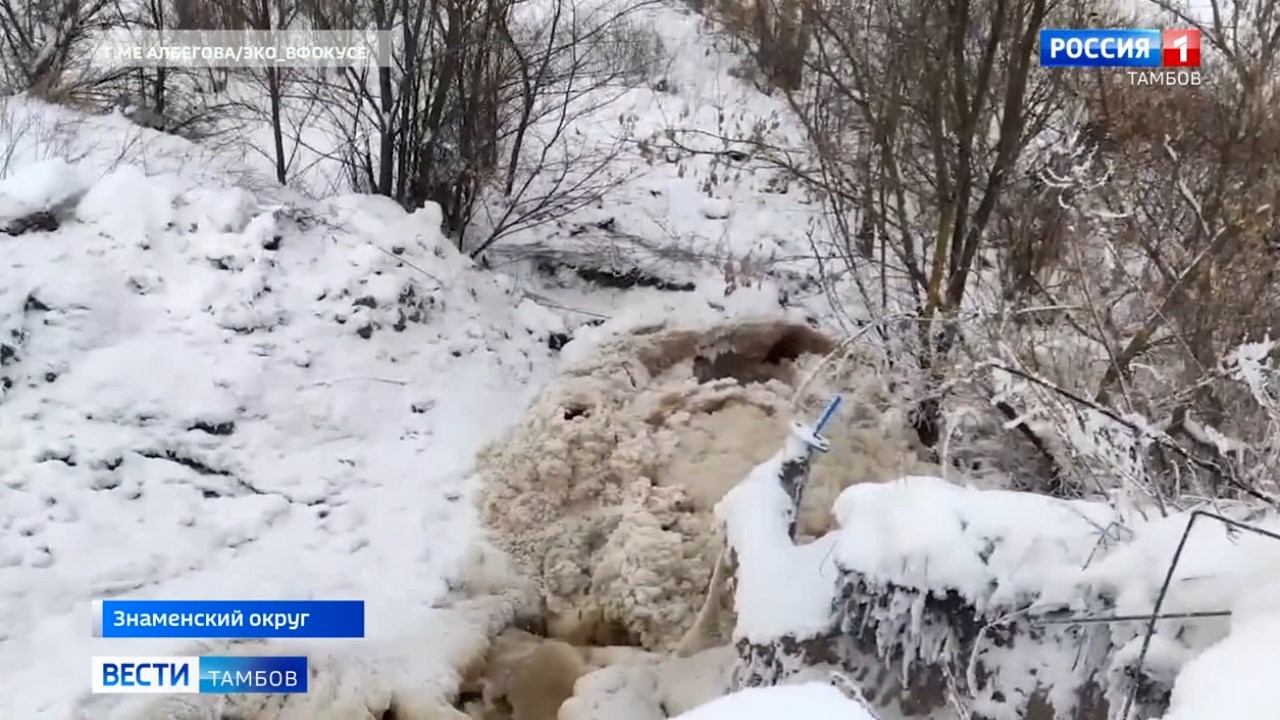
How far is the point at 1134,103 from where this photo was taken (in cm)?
486

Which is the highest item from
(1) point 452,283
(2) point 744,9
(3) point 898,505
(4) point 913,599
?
(2) point 744,9

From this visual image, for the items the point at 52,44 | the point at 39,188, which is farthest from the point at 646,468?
the point at 52,44

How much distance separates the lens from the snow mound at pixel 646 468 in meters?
4.39

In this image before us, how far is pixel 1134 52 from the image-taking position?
5.23m

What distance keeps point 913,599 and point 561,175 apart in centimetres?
486

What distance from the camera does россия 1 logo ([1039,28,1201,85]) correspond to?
4949 mm

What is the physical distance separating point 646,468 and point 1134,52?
10.2 feet

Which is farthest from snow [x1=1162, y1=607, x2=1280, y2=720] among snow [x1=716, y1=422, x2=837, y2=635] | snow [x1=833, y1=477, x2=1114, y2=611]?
snow [x1=716, y1=422, x2=837, y2=635]

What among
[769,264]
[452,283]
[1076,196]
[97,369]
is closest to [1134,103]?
[1076,196]

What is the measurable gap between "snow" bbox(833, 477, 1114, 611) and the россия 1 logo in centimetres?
271

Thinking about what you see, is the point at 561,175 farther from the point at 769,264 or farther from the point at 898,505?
the point at 898,505

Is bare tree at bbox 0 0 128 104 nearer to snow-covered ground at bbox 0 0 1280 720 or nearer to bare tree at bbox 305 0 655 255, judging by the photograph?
snow-covered ground at bbox 0 0 1280 720

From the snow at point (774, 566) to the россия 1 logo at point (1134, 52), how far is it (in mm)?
2519

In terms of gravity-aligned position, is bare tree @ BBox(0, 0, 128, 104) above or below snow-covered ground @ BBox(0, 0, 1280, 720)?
above
